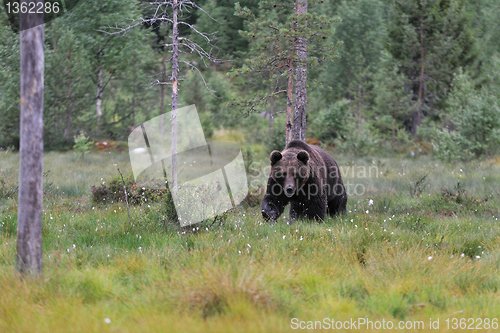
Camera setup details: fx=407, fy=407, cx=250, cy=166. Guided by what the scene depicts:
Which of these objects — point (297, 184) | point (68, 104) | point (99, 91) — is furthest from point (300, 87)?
point (99, 91)

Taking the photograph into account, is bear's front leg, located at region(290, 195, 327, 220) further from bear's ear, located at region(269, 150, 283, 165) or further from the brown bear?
bear's ear, located at region(269, 150, 283, 165)

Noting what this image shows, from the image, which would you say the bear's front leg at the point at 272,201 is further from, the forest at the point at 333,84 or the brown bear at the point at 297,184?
the forest at the point at 333,84

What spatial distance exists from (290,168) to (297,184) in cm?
34

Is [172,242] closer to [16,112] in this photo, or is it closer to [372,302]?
[372,302]

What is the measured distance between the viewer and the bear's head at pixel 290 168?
7059mm

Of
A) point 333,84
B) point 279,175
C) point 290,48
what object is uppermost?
point 290,48

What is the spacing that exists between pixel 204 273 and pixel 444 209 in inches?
310

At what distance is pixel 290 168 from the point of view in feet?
23.2

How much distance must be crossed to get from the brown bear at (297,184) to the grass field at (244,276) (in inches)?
17.9

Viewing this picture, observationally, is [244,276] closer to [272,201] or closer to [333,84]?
[272,201]

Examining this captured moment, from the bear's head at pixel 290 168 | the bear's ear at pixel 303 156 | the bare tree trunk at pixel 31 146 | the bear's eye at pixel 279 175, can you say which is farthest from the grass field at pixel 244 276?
the bear's ear at pixel 303 156

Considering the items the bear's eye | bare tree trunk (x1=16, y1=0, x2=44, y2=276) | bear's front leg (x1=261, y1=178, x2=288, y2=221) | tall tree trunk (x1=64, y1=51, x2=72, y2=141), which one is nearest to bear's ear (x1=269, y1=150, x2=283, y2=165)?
the bear's eye

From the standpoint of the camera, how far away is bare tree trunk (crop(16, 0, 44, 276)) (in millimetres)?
3934

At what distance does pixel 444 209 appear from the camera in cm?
991
